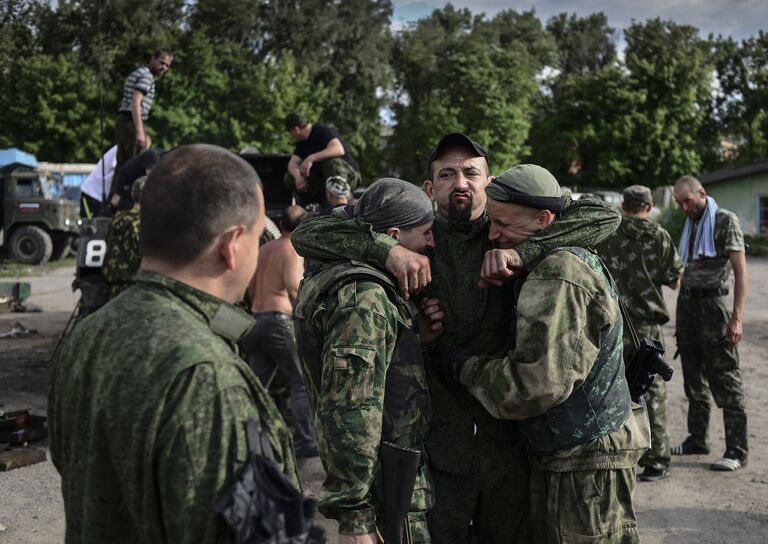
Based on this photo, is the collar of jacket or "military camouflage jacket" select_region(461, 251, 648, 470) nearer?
the collar of jacket

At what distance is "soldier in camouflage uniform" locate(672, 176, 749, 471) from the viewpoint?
646 cm

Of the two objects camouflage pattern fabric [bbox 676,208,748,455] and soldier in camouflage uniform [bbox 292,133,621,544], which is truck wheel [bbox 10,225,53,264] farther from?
soldier in camouflage uniform [bbox 292,133,621,544]

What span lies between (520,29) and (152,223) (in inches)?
2339

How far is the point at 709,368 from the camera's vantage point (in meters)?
6.66

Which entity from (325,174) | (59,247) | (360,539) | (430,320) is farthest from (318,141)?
(59,247)

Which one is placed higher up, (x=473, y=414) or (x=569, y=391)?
(x=569, y=391)

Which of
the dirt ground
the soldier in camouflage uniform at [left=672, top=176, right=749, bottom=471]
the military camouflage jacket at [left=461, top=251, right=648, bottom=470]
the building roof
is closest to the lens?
the military camouflage jacket at [left=461, top=251, right=648, bottom=470]

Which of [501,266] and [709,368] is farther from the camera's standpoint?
[709,368]

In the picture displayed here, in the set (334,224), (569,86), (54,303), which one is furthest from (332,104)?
(334,224)

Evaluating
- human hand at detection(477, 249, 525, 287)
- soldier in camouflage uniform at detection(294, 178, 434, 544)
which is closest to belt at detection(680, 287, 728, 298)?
human hand at detection(477, 249, 525, 287)

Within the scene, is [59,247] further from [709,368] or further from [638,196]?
[709,368]

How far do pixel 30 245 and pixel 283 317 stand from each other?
19.6 m

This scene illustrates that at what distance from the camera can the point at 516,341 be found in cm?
285

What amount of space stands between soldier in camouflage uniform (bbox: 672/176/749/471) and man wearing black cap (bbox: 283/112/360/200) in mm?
2915
